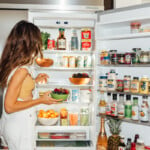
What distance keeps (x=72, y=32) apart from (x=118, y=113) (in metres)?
1.19

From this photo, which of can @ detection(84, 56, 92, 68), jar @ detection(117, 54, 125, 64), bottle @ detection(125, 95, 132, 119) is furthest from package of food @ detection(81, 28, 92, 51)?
bottle @ detection(125, 95, 132, 119)

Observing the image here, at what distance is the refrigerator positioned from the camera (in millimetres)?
2656

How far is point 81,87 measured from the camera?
3.19 metres

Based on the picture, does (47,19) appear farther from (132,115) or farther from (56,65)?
(132,115)

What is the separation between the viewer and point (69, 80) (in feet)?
10.3

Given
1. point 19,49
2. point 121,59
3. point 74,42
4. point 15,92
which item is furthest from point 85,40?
point 15,92

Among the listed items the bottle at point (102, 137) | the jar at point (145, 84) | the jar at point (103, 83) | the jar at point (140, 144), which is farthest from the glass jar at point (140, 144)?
the jar at point (103, 83)

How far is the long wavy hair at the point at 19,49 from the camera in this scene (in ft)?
5.30

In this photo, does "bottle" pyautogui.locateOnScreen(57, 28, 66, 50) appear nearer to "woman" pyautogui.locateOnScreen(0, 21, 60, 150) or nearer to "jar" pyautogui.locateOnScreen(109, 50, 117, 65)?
"jar" pyautogui.locateOnScreen(109, 50, 117, 65)

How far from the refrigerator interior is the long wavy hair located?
1.21 m

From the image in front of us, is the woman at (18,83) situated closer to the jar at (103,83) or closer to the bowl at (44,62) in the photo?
the jar at (103,83)

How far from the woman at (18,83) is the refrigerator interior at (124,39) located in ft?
3.89

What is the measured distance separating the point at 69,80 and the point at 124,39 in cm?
85

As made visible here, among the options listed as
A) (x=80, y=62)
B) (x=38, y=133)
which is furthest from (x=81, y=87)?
(x=38, y=133)
